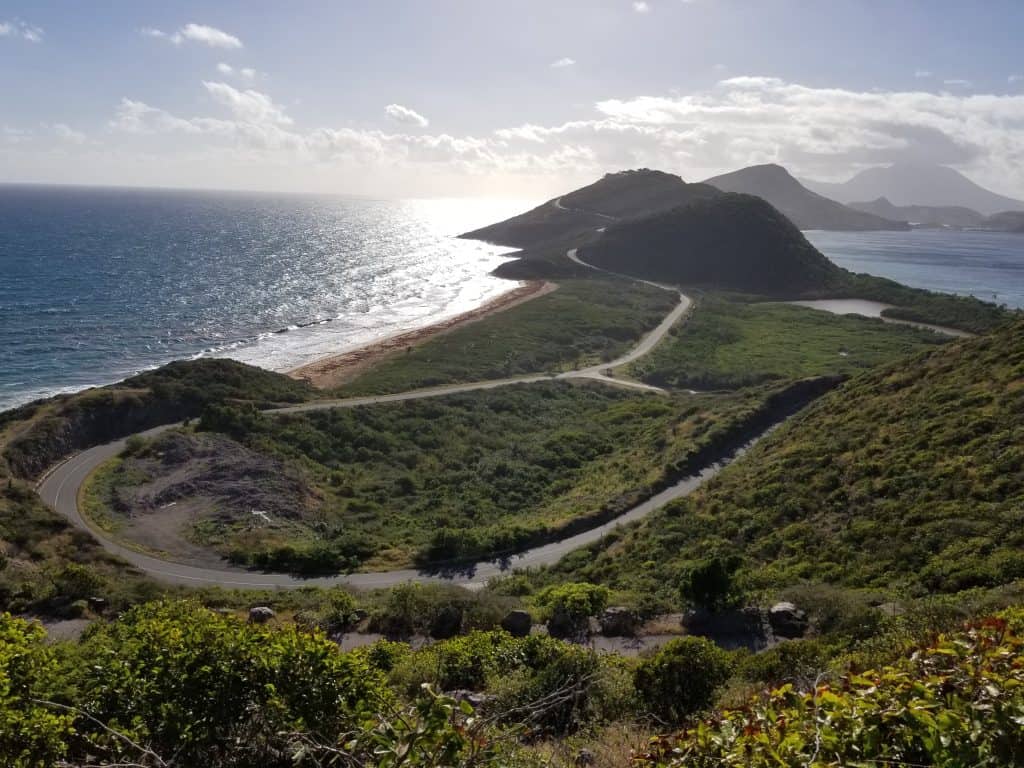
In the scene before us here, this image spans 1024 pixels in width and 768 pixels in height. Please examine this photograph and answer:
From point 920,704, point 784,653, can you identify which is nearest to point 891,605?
point 784,653

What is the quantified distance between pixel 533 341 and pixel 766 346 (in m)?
25.9

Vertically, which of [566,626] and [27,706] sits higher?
[27,706]

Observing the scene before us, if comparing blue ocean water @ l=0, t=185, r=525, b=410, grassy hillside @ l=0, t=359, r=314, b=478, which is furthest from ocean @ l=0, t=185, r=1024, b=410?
grassy hillside @ l=0, t=359, r=314, b=478

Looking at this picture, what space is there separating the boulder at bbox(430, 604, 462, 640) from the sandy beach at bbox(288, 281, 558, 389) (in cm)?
4528

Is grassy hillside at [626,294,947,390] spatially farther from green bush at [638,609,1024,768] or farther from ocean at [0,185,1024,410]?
green bush at [638,609,1024,768]

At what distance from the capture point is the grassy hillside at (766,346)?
201 ft

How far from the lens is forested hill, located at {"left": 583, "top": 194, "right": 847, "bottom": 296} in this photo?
11175 centimetres

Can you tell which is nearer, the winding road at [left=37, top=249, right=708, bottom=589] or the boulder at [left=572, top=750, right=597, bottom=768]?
the boulder at [left=572, top=750, right=597, bottom=768]

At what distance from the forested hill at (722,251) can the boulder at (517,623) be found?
336ft

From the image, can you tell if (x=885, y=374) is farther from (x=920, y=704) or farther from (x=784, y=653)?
(x=920, y=704)

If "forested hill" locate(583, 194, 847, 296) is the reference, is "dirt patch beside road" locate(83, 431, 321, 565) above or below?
below

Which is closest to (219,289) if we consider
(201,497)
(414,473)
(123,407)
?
(123,407)

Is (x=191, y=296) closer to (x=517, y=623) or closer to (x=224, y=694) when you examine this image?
(x=517, y=623)

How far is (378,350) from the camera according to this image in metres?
74.0
